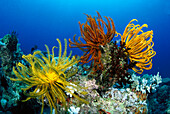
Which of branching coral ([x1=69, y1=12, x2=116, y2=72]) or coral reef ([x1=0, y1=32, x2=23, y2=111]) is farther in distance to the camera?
coral reef ([x1=0, y1=32, x2=23, y2=111])

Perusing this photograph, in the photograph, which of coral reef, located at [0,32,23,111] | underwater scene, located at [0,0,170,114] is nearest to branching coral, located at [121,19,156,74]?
underwater scene, located at [0,0,170,114]

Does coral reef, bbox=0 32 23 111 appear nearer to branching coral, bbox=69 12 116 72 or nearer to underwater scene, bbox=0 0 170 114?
underwater scene, bbox=0 0 170 114

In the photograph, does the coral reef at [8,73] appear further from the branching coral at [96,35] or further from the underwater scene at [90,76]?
the branching coral at [96,35]

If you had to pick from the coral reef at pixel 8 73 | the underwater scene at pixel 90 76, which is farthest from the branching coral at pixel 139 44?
the coral reef at pixel 8 73

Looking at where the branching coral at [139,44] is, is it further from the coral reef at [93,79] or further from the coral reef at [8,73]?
the coral reef at [8,73]

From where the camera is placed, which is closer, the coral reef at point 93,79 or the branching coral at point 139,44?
the coral reef at point 93,79

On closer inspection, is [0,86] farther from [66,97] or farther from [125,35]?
[125,35]

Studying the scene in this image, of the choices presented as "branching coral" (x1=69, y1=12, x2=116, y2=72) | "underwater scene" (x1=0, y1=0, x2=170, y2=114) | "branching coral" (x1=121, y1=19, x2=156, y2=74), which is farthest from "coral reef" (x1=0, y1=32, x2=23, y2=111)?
"branching coral" (x1=121, y1=19, x2=156, y2=74)

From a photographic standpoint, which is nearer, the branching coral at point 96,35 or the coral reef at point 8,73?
the branching coral at point 96,35

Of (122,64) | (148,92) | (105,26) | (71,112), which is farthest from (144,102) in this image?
(105,26)

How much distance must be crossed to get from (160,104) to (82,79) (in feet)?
8.18

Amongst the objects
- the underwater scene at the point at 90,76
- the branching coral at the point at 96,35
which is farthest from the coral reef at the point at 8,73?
the branching coral at the point at 96,35

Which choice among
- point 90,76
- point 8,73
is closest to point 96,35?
point 90,76

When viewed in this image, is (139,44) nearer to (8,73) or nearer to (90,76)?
(90,76)
